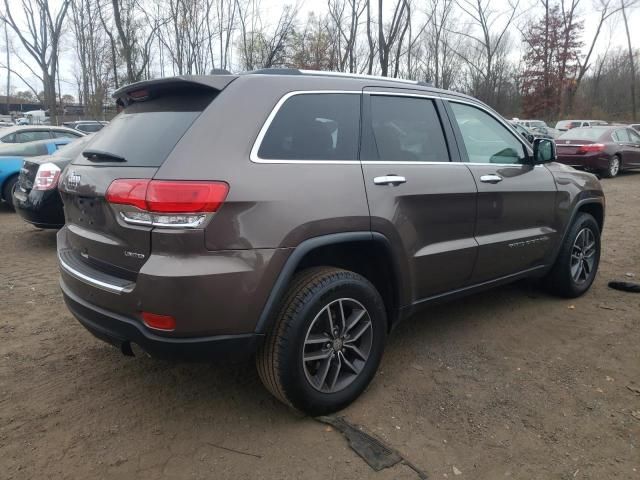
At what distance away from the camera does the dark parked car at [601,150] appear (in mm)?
14000

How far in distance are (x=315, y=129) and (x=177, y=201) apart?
3.01ft

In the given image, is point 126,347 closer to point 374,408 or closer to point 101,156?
point 101,156

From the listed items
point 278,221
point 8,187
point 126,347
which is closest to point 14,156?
point 8,187

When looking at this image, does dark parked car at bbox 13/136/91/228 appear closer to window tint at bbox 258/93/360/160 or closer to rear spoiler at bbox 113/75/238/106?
rear spoiler at bbox 113/75/238/106

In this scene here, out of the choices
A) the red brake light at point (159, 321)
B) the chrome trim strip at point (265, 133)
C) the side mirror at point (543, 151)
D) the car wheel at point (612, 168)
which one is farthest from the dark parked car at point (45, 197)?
the car wheel at point (612, 168)

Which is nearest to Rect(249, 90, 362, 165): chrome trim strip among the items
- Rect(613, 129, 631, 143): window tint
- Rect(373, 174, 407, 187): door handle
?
Rect(373, 174, 407, 187): door handle

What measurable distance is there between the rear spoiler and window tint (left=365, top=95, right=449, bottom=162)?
3.05 feet

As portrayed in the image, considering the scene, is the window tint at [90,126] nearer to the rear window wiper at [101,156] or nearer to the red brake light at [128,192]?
the rear window wiper at [101,156]

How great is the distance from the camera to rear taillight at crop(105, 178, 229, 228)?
2.33 meters

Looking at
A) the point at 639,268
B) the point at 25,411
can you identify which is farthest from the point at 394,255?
the point at 639,268

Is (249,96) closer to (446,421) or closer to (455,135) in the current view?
(455,135)

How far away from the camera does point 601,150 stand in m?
14.0

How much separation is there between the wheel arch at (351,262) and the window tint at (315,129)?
0.46 metres

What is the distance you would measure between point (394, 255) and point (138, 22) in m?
25.8
